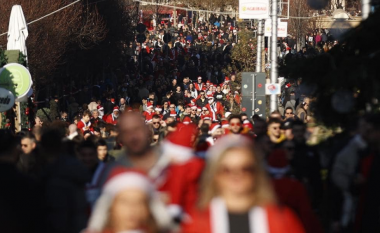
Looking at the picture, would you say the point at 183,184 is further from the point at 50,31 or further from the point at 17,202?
the point at 50,31

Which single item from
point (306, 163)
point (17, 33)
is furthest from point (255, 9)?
point (306, 163)

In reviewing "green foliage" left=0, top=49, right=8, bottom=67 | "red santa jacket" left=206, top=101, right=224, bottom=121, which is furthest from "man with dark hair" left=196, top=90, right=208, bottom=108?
"green foliage" left=0, top=49, right=8, bottom=67

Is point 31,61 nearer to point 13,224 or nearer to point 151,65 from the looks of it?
point 151,65

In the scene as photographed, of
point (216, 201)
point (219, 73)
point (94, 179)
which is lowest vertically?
point (219, 73)

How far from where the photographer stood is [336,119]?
11.1m

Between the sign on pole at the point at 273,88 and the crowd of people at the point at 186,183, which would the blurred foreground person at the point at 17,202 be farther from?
the sign on pole at the point at 273,88

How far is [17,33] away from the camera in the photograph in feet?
80.2

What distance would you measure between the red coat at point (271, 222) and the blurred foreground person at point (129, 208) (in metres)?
0.15

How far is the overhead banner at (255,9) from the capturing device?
2992 centimetres

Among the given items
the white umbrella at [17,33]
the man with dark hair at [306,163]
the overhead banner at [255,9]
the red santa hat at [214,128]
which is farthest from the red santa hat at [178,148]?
the overhead banner at [255,9]

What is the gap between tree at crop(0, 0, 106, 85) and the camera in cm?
3706

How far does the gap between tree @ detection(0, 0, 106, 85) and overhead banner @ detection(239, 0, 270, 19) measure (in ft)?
30.5

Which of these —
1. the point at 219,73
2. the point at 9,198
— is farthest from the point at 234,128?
the point at 219,73

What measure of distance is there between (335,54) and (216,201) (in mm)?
6576
